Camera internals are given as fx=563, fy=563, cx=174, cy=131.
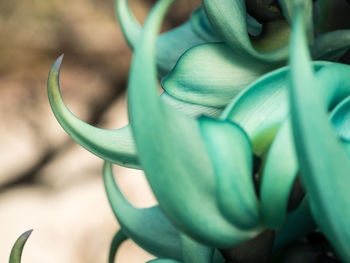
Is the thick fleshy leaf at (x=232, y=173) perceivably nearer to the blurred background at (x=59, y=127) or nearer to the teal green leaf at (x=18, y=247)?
the teal green leaf at (x=18, y=247)

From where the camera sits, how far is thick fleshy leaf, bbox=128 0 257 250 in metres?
0.27

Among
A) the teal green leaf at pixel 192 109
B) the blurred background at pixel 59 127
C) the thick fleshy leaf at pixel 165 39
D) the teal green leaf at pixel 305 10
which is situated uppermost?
the teal green leaf at pixel 305 10

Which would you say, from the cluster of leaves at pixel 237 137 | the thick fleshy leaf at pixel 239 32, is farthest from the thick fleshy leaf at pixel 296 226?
the thick fleshy leaf at pixel 239 32

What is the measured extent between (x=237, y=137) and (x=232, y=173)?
0.08ft

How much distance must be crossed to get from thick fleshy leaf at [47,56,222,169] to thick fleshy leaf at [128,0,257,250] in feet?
0.39

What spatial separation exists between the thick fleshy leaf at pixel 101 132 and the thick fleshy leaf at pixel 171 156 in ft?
0.39

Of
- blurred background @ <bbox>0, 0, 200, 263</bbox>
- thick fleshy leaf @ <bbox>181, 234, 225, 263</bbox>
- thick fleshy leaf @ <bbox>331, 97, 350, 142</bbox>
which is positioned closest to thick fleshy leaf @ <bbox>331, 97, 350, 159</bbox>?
thick fleshy leaf @ <bbox>331, 97, 350, 142</bbox>

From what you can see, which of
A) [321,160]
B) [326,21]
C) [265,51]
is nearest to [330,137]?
[321,160]

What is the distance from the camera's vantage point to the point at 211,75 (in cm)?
42

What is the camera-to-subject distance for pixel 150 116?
0.88 ft

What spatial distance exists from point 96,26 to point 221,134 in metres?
1.49

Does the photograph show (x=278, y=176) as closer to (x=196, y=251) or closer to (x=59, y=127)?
(x=196, y=251)

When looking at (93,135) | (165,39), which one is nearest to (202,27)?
(165,39)

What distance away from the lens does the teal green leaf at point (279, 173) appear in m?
0.30
